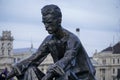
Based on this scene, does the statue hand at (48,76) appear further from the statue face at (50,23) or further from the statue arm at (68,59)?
the statue face at (50,23)

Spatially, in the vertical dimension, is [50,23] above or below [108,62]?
above

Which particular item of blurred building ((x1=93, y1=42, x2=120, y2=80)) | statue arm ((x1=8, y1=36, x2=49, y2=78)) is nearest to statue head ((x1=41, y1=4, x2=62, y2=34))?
statue arm ((x1=8, y1=36, x2=49, y2=78))

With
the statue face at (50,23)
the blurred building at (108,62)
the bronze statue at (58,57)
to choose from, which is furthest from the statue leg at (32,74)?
the blurred building at (108,62)

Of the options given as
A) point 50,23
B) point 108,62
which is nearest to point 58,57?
point 50,23

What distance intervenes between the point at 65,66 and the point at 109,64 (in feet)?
374

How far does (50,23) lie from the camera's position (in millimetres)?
7109

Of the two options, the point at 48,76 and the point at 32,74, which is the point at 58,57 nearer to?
the point at 32,74

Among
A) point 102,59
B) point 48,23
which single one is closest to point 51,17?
point 48,23

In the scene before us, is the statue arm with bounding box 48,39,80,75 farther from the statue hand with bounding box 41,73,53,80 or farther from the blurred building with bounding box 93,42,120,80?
the blurred building with bounding box 93,42,120,80

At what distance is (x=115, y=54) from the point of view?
120 m

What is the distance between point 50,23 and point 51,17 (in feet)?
0.24

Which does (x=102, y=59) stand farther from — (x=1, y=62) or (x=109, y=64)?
(x=1, y=62)

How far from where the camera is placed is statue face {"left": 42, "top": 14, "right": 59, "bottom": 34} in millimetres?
7094

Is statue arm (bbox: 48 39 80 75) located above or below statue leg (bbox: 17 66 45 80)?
above
